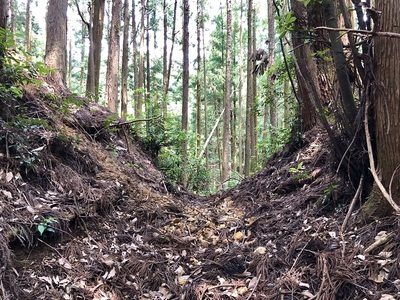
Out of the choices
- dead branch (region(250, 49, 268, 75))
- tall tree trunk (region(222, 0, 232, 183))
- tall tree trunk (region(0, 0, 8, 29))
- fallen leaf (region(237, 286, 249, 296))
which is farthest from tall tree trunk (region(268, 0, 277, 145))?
fallen leaf (region(237, 286, 249, 296))

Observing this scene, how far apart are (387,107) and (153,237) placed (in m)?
2.76

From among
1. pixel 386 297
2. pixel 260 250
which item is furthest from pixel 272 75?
pixel 386 297

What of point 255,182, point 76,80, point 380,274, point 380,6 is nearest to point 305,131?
point 255,182

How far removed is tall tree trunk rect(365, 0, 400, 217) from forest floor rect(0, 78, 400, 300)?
0.85 ft

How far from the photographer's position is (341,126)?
3.63 meters

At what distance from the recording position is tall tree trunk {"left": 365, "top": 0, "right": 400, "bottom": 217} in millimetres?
2787

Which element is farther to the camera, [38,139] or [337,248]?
[38,139]

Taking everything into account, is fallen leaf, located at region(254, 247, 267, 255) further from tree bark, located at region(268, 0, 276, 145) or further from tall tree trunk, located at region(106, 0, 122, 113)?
tall tree trunk, located at region(106, 0, 122, 113)

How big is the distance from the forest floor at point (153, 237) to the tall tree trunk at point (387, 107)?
258 millimetres

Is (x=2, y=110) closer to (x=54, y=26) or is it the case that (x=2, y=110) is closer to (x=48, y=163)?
(x=48, y=163)

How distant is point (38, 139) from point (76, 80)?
1325 inches

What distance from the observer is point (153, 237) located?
3746 millimetres

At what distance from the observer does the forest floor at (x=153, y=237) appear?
8.36 ft

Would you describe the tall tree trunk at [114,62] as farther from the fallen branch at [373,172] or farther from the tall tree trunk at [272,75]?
the fallen branch at [373,172]
